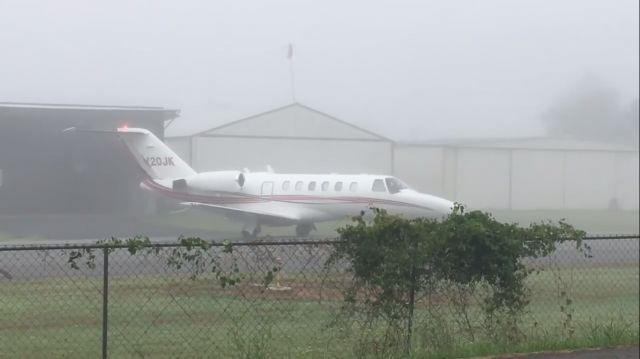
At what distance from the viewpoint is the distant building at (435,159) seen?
23.3 meters

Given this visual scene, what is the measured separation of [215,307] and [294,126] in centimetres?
1311

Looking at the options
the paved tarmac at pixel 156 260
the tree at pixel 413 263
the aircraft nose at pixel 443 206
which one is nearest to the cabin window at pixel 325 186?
the aircraft nose at pixel 443 206

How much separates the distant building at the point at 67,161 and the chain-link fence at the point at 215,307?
1.91 meters

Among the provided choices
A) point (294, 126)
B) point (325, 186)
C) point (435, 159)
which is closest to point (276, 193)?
point (325, 186)

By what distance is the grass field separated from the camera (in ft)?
27.6

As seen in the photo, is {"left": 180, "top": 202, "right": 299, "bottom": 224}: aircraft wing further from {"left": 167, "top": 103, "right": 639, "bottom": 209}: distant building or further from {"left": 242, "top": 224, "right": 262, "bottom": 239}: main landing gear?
{"left": 167, "top": 103, "right": 639, "bottom": 209}: distant building

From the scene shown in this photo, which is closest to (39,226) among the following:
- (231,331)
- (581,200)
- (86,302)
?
(86,302)

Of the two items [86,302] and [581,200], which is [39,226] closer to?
[86,302]

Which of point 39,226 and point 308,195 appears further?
point 308,195

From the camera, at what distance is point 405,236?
7.98m

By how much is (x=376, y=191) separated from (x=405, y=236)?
15.4m

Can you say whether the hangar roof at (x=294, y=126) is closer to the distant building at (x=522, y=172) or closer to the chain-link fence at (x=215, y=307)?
the distant building at (x=522, y=172)

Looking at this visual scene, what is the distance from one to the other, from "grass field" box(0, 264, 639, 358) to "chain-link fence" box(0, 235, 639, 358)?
0.02 meters

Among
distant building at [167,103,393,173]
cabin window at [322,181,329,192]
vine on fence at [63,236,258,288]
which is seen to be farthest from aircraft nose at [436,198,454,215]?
vine on fence at [63,236,258,288]
